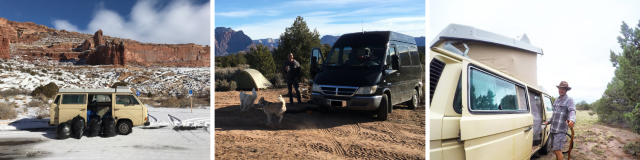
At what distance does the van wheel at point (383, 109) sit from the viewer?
17.1 feet

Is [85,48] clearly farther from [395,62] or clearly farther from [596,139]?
[596,139]

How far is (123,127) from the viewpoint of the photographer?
22.9 feet

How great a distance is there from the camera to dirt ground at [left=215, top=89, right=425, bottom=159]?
3734mm

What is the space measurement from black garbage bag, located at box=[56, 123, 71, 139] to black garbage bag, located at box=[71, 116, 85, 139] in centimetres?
11

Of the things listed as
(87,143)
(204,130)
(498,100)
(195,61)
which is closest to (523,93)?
(498,100)

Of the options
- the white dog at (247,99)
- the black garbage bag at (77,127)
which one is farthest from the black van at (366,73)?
the black garbage bag at (77,127)

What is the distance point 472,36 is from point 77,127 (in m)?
7.30

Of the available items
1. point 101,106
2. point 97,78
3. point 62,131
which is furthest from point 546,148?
point 97,78

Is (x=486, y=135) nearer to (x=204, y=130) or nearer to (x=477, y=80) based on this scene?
(x=477, y=80)

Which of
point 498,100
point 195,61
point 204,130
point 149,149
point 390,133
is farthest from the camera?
point 195,61

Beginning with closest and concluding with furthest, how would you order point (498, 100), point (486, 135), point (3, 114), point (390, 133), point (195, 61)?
point (486, 135)
point (498, 100)
point (390, 133)
point (3, 114)
point (195, 61)

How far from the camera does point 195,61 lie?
3056cm

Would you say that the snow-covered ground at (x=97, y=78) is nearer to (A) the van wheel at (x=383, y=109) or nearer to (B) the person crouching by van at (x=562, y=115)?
(A) the van wheel at (x=383, y=109)

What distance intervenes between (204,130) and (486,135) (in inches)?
266
